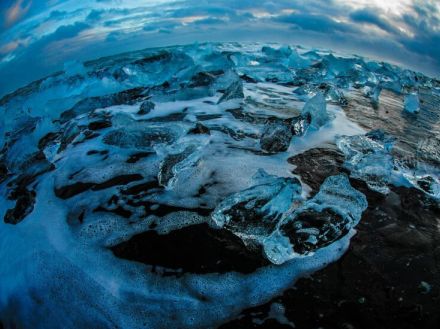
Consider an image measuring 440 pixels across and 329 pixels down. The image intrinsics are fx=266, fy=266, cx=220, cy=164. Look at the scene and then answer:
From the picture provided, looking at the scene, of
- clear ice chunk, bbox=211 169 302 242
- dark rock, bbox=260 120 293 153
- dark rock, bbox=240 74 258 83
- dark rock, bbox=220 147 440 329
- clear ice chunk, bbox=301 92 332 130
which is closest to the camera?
dark rock, bbox=220 147 440 329

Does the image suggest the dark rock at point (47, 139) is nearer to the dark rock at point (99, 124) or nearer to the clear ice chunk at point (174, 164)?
the dark rock at point (99, 124)

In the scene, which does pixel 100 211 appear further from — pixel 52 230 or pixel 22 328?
pixel 22 328

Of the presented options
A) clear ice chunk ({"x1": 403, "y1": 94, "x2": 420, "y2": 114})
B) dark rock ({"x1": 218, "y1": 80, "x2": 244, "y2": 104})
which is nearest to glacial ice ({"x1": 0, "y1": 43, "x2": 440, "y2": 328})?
dark rock ({"x1": 218, "y1": 80, "x2": 244, "y2": 104})

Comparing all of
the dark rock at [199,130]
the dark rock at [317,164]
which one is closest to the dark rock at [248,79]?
the dark rock at [199,130]

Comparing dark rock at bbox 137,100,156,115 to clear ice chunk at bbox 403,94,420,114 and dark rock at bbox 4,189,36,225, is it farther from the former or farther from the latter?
clear ice chunk at bbox 403,94,420,114

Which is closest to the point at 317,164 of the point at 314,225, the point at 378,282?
the point at 314,225

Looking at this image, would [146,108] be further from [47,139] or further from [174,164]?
[174,164]
